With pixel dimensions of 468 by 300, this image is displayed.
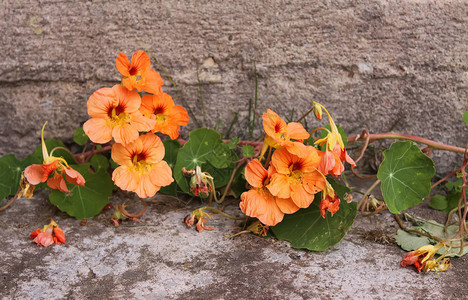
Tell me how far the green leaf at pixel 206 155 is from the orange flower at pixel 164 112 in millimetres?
77

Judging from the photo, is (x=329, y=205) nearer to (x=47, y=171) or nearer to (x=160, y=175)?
(x=160, y=175)

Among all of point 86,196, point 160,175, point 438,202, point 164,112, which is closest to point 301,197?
point 160,175

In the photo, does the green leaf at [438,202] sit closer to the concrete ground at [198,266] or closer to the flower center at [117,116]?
the concrete ground at [198,266]

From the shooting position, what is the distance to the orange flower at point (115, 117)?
1.71 metres

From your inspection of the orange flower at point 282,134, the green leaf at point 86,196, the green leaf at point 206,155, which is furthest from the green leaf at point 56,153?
the orange flower at point 282,134

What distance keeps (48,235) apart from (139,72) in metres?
0.68

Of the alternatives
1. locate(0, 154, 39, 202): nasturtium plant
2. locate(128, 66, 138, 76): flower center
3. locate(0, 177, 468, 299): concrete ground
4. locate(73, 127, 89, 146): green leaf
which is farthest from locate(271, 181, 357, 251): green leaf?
locate(0, 154, 39, 202): nasturtium plant

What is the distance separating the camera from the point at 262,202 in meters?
1.68

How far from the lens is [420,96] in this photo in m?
2.13

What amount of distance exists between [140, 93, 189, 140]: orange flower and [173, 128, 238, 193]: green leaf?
8 centimetres

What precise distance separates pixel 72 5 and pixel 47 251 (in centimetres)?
108

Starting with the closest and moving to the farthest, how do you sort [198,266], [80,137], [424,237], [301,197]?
[198,266] → [301,197] → [424,237] → [80,137]

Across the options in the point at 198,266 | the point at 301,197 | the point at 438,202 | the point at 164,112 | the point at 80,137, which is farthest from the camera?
the point at 80,137

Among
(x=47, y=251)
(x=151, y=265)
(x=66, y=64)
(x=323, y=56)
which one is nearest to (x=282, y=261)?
(x=151, y=265)
